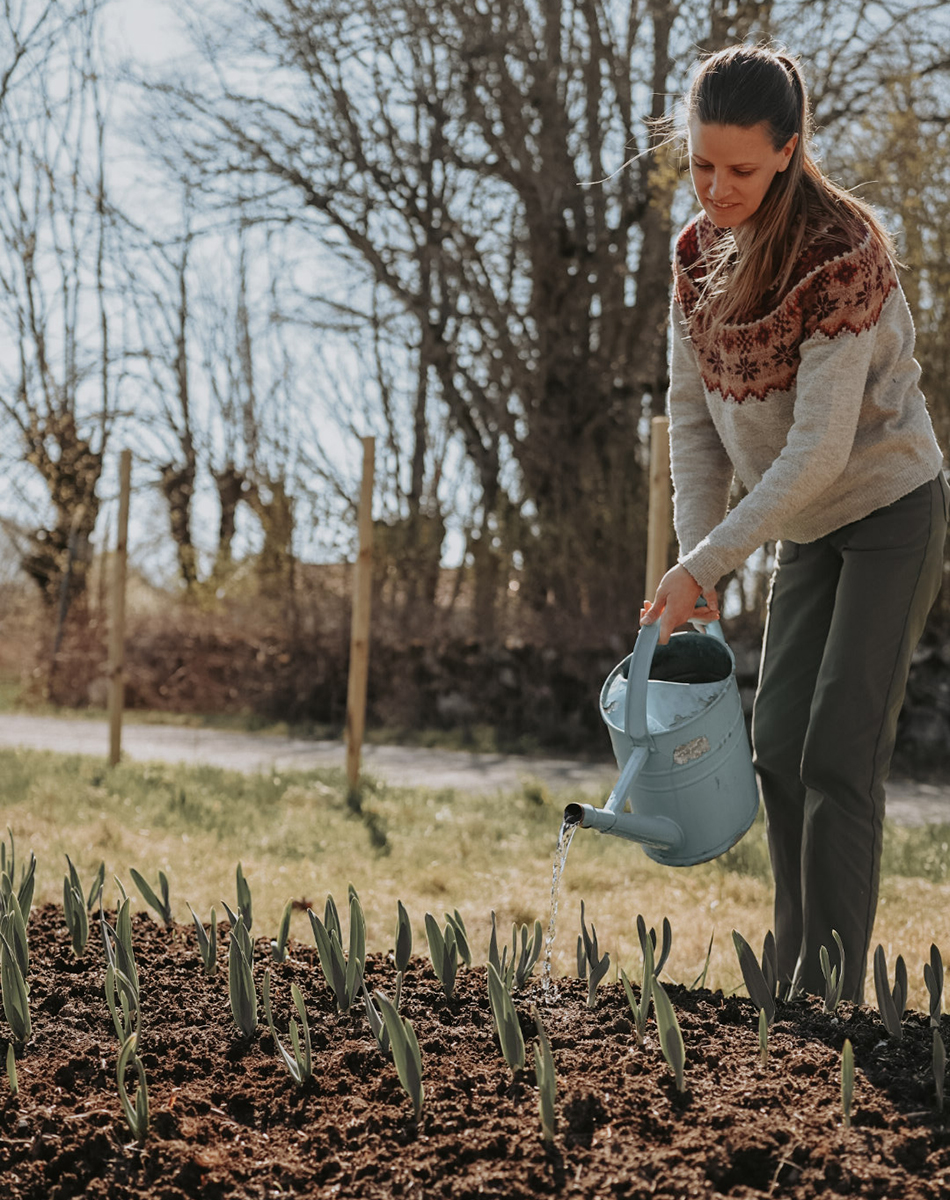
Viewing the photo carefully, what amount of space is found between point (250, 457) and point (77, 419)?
2.17 metres

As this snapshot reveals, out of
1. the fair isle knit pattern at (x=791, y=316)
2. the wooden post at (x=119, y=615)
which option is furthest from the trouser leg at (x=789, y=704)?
the wooden post at (x=119, y=615)

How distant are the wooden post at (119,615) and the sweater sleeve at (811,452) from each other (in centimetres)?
474

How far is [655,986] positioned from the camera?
1617mm

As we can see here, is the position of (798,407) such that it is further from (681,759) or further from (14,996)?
(14,996)

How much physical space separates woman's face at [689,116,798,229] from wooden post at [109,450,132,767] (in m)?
4.70

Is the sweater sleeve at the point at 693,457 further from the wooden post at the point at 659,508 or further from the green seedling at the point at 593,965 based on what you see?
the wooden post at the point at 659,508

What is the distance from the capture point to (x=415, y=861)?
4047 mm

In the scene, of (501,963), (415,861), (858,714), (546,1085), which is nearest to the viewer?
(546,1085)

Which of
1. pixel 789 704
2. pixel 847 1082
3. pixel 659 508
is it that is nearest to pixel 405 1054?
pixel 847 1082

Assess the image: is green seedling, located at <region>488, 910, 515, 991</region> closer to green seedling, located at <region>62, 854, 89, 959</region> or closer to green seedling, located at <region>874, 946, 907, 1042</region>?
green seedling, located at <region>874, 946, 907, 1042</region>

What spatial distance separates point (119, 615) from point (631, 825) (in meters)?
4.91

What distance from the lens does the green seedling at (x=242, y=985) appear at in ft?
6.03

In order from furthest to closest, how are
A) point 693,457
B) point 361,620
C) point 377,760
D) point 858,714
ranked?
1. point 377,760
2. point 361,620
3. point 693,457
4. point 858,714

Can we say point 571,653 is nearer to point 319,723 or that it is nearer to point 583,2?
point 319,723
